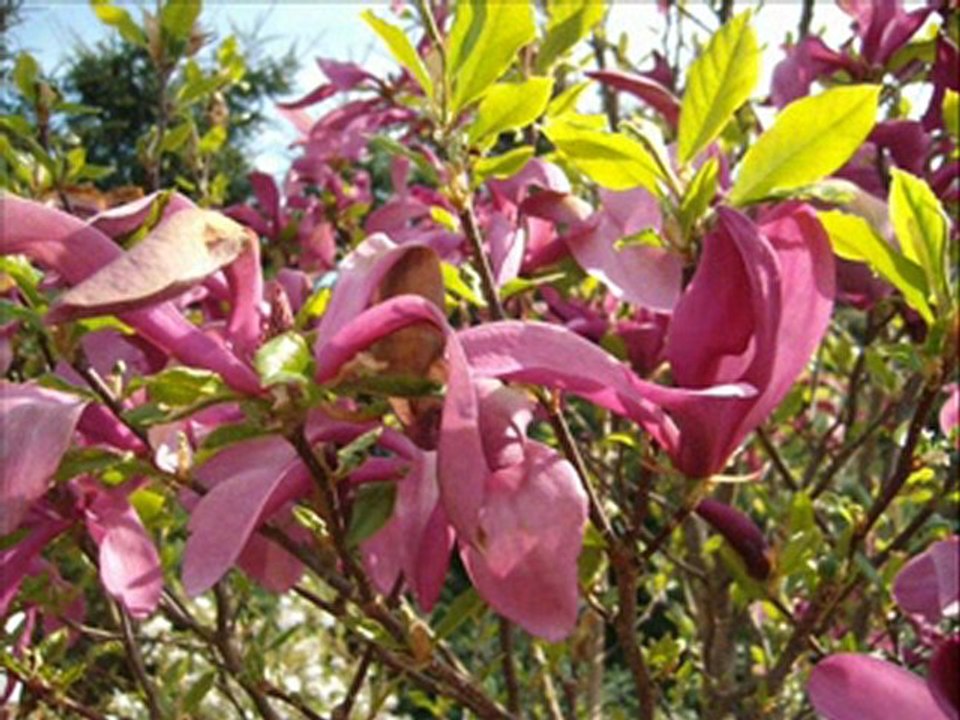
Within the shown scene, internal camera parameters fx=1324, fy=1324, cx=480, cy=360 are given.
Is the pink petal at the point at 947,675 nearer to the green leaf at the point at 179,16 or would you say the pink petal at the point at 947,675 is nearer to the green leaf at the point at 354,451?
the green leaf at the point at 354,451

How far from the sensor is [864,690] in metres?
0.61

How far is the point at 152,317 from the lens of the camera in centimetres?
59

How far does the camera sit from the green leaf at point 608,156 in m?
0.71

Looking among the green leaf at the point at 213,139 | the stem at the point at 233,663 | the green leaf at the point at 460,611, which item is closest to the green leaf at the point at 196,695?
the stem at the point at 233,663

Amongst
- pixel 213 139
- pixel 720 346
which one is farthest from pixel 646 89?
pixel 213 139

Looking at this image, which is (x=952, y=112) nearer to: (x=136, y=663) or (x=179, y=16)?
(x=179, y=16)

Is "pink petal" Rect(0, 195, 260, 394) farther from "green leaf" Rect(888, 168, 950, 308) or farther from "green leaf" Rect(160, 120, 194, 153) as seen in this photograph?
"green leaf" Rect(160, 120, 194, 153)

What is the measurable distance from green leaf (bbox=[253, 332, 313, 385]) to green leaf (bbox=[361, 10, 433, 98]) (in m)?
0.26

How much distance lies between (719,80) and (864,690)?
0.31 meters

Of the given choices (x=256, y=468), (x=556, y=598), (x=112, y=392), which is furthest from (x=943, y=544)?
(x=112, y=392)

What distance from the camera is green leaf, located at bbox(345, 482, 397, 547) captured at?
674mm

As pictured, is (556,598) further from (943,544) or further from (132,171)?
(132,171)

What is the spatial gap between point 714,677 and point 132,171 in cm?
930

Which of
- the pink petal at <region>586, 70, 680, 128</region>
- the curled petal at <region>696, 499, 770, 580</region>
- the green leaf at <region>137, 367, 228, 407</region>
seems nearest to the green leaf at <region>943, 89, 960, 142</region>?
the pink petal at <region>586, 70, 680, 128</region>
